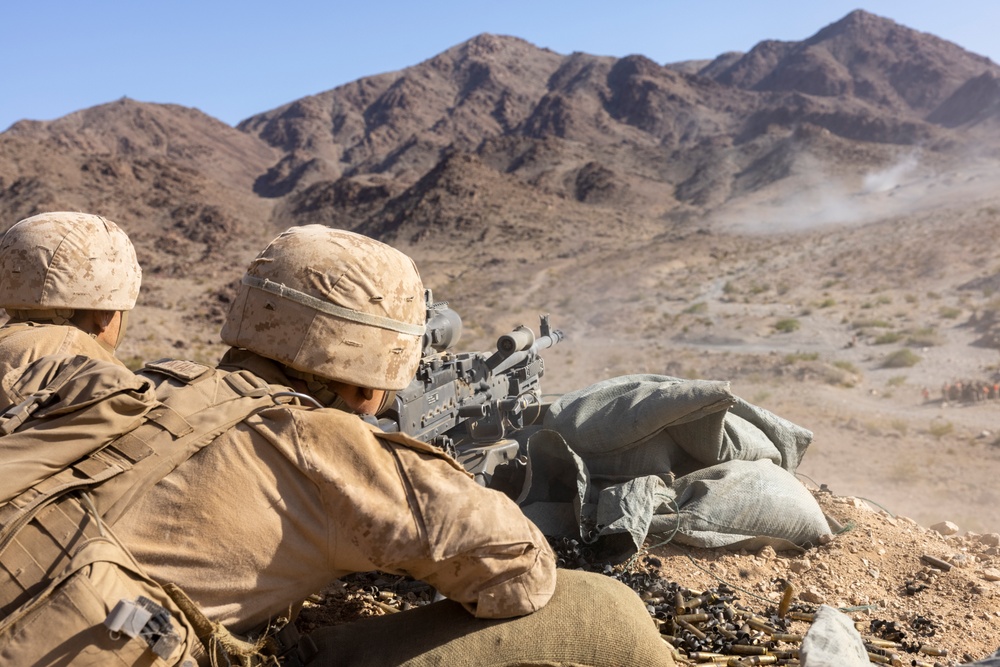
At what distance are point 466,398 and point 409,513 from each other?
A: 3176mm

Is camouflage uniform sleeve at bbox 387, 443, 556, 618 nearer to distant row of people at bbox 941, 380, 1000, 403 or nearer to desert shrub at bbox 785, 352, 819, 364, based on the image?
distant row of people at bbox 941, 380, 1000, 403

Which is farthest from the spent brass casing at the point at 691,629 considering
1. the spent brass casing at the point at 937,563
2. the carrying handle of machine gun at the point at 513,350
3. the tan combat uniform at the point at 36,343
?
the carrying handle of machine gun at the point at 513,350

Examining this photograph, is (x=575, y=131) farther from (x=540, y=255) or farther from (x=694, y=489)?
(x=694, y=489)

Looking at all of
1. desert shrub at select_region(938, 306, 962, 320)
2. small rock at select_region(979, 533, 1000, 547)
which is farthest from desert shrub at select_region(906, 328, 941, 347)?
small rock at select_region(979, 533, 1000, 547)

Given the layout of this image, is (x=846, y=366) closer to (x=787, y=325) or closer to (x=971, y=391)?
(x=971, y=391)

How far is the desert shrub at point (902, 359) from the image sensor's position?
13.0 meters

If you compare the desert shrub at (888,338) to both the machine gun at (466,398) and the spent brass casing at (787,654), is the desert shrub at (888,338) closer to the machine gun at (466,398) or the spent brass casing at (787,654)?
the machine gun at (466,398)

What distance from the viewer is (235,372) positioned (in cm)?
182

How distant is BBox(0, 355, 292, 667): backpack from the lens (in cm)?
138

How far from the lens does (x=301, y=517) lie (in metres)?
1.64

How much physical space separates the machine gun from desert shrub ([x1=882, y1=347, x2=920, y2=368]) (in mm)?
9723

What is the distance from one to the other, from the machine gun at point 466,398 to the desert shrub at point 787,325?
11.8m

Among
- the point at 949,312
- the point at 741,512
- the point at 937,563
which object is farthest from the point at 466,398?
the point at 949,312

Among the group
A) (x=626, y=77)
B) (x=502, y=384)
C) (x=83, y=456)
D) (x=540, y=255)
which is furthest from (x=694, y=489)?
(x=626, y=77)
